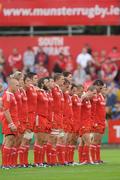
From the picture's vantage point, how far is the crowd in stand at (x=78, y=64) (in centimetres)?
3544

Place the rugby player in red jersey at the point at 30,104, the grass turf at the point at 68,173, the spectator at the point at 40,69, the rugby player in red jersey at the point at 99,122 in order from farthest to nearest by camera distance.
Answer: the spectator at the point at 40,69 → the rugby player in red jersey at the point at 99,122 → the rugby player in red jersey at the point at 30,104 → the grass turf at the point at 68,173

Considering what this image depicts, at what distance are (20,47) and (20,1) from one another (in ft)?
6.41

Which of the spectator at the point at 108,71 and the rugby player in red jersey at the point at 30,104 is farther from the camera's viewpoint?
the spectator at the point at 108,71

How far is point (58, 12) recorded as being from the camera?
36281 millimetres

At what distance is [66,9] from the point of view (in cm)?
3625

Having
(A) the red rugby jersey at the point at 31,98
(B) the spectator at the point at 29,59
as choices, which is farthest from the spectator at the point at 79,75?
(A) the red rugby jersey at the point at 31,98

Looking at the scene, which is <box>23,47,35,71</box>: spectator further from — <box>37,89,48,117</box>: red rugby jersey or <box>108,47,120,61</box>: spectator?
<box>37,89,48,117</box>: red rugby jersey

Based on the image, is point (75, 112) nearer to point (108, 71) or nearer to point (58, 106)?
point (58, 106)

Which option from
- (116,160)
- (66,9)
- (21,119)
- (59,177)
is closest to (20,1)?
(66,9)

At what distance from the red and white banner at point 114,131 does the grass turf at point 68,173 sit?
9125mm

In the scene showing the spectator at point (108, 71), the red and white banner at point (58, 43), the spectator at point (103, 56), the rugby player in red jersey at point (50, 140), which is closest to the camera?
the rugby player in red jersey at point (50, 140)

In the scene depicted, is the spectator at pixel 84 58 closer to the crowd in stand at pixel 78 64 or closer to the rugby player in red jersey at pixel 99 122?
the crowd in stand at pixel 78 64

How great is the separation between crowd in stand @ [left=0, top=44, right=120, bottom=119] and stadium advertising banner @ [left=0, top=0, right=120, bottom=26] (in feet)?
3.50

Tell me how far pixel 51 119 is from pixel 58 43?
13.7m
